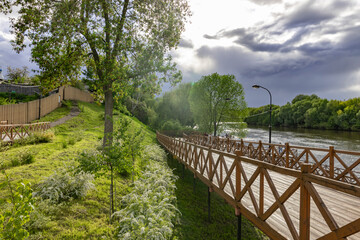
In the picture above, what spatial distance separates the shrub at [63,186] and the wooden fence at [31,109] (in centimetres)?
1345

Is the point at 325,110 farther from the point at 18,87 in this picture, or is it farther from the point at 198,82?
the point at 18,87

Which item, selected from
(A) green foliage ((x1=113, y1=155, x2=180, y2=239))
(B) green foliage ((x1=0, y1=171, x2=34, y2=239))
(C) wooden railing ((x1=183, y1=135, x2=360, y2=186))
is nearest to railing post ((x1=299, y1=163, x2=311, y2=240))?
(C) wooden railing ((x1=183, y1=135, x2=360, y2=186))

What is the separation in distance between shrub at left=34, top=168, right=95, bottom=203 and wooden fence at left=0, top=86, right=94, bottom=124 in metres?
13.4

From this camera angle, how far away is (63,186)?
6918 millimetres

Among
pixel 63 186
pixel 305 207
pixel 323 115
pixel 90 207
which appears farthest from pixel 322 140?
pixel 63 186

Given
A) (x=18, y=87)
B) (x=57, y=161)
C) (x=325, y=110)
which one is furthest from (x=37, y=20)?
(x=325, y=110)

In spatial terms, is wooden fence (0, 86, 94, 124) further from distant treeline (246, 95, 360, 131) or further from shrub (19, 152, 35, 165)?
distant treeline (246, 95, 360, 131)

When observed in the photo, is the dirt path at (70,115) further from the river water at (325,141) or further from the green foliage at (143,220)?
the river water at (325,141)

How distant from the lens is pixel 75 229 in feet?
17.8

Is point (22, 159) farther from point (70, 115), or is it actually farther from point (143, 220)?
point (70, 115)

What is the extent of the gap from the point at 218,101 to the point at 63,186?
32101mm

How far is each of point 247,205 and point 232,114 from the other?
3320 centimetres

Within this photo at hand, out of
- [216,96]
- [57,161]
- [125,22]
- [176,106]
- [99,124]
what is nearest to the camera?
[57,161]

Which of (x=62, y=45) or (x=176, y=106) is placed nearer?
(x=62, y=45)
